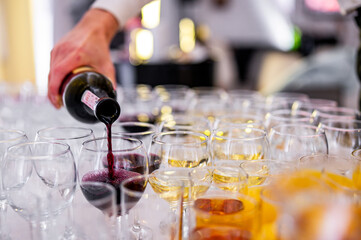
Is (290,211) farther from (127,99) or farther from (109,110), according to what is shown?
(127,99)

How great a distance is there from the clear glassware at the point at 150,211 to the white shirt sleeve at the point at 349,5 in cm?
103

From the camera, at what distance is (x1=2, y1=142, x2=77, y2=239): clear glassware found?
2.62ft

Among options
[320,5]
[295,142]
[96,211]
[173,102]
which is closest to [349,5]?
[295,142]

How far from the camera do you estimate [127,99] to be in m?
1.94

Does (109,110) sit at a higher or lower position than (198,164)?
higher

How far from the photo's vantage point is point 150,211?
0.74 m

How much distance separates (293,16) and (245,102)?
702 centimetres

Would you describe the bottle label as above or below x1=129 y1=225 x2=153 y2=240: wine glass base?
above

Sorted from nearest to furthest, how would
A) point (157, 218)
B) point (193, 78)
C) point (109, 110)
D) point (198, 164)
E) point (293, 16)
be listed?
1. point (157, 218)
2. point (198, 164)
3. point (109, 110)
4. point (193, 78)
5. point (293, 16)

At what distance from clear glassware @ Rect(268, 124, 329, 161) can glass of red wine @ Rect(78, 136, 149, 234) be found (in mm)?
419

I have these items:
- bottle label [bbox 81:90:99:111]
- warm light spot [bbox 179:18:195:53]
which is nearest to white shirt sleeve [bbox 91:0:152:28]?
bottle label [bbox 81:90:99:111]

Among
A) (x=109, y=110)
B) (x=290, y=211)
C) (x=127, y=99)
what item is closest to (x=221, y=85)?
(x=127, y=99)

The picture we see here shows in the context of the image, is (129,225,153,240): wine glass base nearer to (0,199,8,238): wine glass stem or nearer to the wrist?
(0,199,8,238): wine glass stem

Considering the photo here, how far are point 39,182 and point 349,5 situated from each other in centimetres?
124
